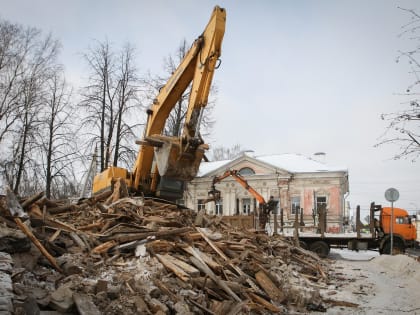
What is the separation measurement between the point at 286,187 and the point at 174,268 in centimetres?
2920

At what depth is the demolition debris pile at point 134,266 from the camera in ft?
16.0

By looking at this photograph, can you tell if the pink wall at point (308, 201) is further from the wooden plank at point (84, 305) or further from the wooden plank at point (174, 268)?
the wooden plank at point (84, 305)

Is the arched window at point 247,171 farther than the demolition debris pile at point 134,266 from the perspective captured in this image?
Yes

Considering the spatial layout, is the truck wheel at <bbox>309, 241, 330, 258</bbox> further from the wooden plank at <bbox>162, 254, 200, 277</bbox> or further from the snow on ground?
the wooden plank at <bbox>162, 254, 200, 277</bbox>

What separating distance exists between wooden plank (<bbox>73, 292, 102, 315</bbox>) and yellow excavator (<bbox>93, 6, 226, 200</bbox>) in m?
4.20

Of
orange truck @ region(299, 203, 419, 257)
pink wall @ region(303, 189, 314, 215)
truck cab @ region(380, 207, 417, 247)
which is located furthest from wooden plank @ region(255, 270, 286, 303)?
pink wall @ region(303, 189, 314, 215)

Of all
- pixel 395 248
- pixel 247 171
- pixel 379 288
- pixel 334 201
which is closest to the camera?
pixel 379 288

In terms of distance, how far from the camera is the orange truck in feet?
59.6

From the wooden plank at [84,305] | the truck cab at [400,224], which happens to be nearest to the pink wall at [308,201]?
the truck cab at [400,224]

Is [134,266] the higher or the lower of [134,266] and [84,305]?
the higher

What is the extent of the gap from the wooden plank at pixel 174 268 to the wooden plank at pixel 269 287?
172cm

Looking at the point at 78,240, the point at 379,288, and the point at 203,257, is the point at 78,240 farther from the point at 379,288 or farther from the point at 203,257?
the point at 379,288

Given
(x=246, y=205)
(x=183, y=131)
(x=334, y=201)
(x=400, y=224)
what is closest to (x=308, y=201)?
(x=334, y=201)

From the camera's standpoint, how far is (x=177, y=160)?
848 cm
